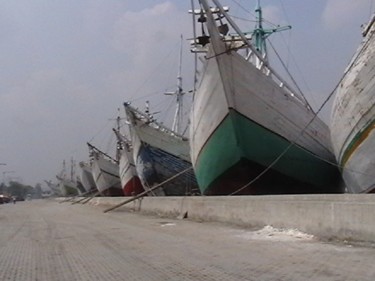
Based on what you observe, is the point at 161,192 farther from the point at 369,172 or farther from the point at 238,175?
the point at 369,172

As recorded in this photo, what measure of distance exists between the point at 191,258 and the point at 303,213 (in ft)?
9.09

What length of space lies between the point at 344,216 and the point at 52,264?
430 cm

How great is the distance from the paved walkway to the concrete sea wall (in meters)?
0.25

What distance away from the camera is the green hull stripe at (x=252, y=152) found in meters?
15.6

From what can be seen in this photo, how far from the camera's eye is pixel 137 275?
19.9 ft

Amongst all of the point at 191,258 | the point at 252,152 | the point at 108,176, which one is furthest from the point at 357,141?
the point at 108,176

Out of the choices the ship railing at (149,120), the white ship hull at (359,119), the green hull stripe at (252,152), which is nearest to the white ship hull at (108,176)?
the ship railing at (149,120)

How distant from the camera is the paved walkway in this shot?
5.91 metres

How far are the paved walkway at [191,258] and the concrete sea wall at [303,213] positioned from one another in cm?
25

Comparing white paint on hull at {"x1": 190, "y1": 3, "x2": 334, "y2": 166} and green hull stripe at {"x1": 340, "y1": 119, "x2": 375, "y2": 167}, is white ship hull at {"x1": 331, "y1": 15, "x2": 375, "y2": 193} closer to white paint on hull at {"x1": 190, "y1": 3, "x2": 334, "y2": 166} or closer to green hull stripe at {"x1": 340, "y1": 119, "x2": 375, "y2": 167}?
green hull stripe at {"x1": 340, "y1": 119, "x2": 375, "y2": 167}

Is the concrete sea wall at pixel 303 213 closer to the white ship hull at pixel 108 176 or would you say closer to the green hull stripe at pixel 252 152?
the green hull stripe at pixel 252 152

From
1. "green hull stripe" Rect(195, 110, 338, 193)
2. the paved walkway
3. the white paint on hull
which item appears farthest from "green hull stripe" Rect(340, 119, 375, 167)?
the paved walkway

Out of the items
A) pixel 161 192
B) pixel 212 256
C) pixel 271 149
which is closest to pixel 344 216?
pixel 212 256

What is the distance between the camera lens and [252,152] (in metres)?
15.7
